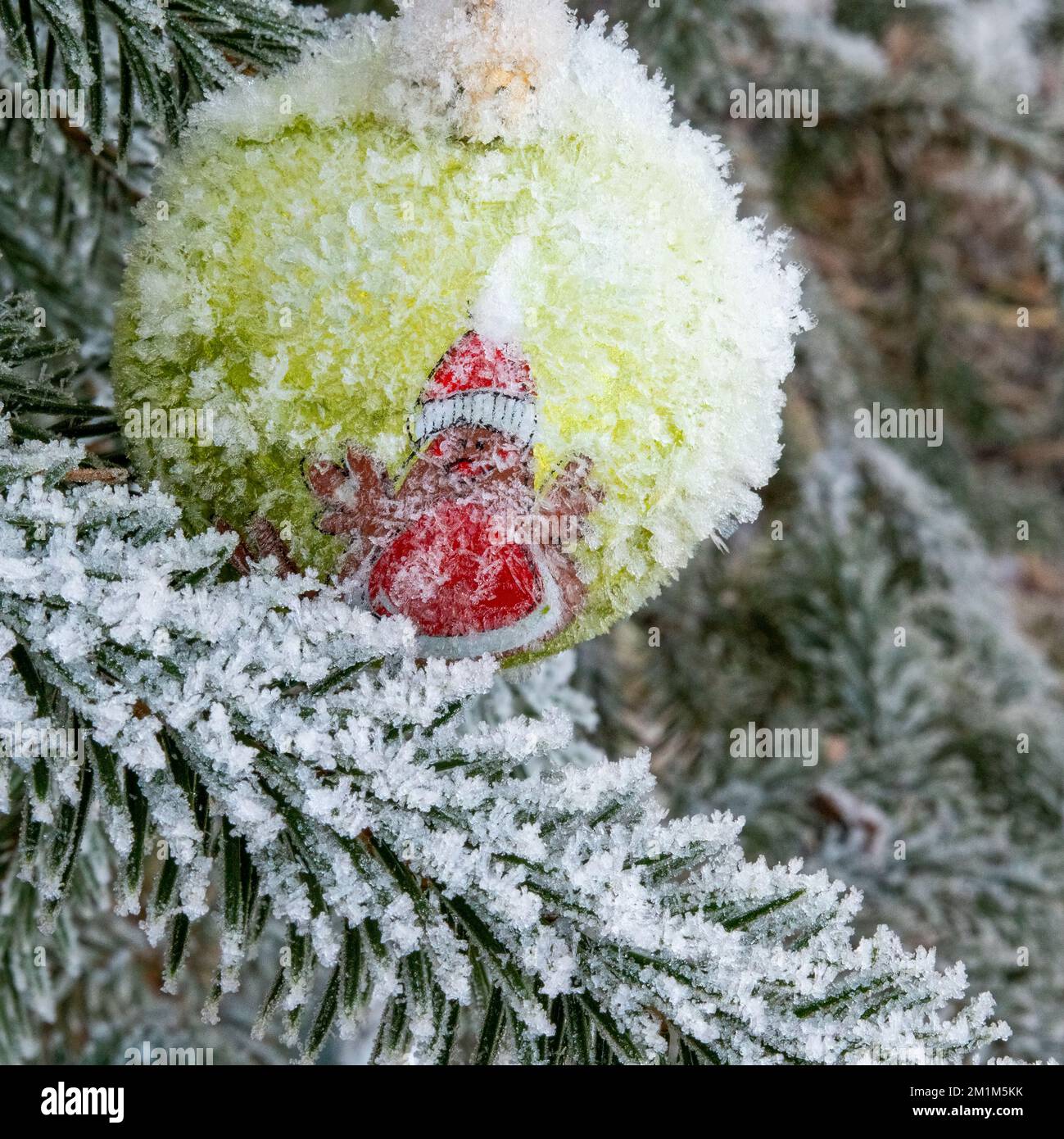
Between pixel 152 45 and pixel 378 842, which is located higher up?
pixel 152 45

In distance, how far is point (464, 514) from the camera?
372 millimetres

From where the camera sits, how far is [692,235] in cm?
37

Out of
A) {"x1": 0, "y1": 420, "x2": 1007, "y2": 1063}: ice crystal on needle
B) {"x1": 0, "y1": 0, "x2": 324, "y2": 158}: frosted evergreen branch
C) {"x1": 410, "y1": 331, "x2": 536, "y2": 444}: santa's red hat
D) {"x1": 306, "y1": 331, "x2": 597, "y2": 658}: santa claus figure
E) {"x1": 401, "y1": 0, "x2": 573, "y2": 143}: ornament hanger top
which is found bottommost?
{"x1": 0, "y1": 420, "x2": 1007, "y2": 1063}: ice crystal on needle

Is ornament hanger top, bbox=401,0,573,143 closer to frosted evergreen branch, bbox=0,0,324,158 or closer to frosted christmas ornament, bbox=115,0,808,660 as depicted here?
frosted christmas ornament, bbox=115,0,808,660

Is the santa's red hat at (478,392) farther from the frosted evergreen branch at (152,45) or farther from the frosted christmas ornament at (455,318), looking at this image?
the frosted evergreen branch at (152,45)

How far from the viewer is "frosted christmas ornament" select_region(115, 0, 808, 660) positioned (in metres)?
0.35

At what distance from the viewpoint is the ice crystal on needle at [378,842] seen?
342mm

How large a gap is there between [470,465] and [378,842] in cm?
13

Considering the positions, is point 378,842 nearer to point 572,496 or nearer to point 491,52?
point 572,496

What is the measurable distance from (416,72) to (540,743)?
0.71ft

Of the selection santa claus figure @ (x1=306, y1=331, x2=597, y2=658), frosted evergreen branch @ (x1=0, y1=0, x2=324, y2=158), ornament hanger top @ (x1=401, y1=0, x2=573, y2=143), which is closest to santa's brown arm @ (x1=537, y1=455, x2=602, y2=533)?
santa claus figure @ (x1=306, y1=331, x2=597, y2=658)

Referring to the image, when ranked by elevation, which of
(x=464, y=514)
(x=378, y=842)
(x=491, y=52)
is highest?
(x=491, y=52)

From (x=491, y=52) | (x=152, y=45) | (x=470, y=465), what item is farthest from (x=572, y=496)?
(x=152, y=45)

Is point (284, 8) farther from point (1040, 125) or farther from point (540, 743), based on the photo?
point (1040, 125)
